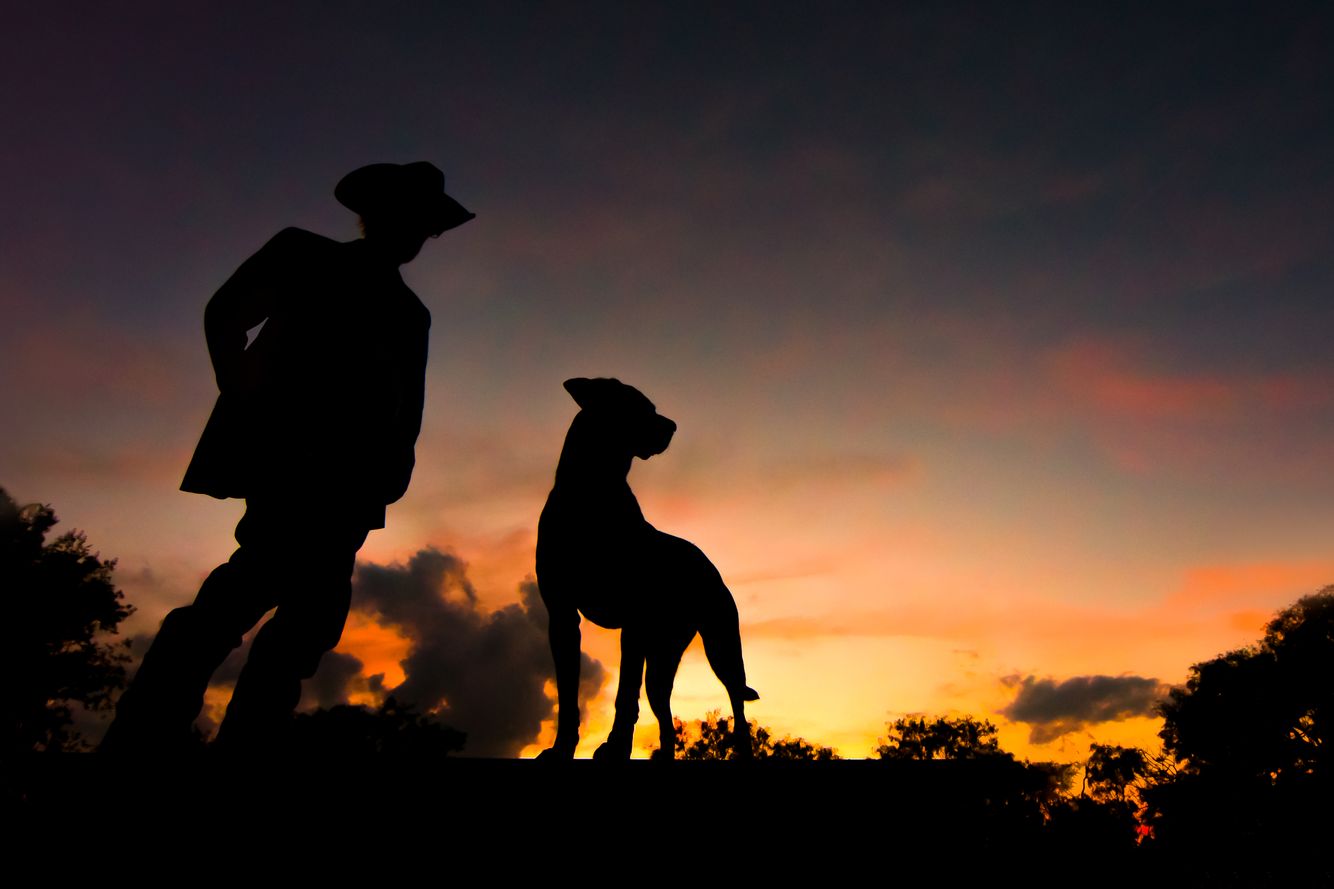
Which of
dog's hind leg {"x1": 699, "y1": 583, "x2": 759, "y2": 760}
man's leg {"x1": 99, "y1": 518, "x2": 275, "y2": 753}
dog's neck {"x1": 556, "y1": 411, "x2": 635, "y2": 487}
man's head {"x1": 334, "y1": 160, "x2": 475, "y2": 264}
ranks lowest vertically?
man's leg {"x1": 99, "y1": 518, "x2": 275, "y2": 753}

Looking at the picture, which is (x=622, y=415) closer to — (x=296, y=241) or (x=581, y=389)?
(x=581, y=389)

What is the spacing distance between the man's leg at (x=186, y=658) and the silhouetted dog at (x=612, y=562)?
6.89 feet

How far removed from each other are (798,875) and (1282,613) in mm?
53166

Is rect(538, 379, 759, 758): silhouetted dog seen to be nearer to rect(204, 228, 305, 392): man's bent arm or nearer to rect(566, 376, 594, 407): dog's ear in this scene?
rect(566, 376, 594, 407): dog's ear

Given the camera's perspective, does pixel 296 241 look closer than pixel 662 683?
Yes

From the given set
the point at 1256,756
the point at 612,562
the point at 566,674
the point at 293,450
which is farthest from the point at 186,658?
the point at 1256,756

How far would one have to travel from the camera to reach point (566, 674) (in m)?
4.54

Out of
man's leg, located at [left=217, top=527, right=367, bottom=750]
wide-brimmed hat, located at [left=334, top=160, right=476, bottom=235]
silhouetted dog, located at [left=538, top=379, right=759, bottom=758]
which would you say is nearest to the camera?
man's leg, located at [left=217, top=527, right=367, bottom=750]

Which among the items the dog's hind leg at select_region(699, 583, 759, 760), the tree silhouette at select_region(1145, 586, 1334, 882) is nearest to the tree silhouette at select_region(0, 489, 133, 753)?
the dog's hind leg at select_region(699, 583, 759, 760)

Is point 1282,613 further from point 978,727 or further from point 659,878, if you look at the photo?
point 659,878

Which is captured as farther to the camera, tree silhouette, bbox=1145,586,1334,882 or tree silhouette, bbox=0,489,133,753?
tree silhouette, bbox=1145,586,1334,882

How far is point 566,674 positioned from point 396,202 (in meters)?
2.83

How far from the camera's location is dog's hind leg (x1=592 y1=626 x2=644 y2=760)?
14.5ft

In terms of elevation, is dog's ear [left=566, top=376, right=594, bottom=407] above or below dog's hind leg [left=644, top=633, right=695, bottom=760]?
above
